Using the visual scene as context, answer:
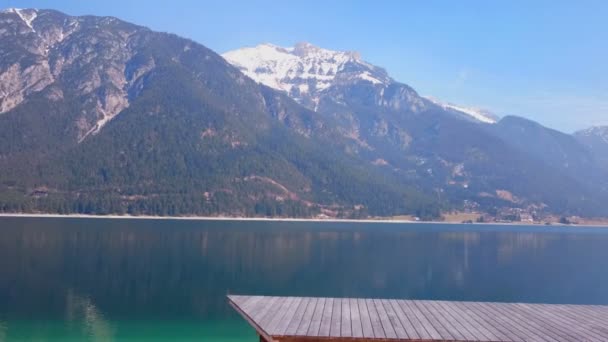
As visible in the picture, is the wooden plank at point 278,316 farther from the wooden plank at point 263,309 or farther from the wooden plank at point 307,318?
the wooden plank at point 307,318

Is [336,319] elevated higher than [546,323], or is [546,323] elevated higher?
[336,319]

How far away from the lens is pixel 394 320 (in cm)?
1697

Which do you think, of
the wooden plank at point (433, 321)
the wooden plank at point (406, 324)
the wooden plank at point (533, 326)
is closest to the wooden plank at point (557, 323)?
the wooden plank at point (533, 326)

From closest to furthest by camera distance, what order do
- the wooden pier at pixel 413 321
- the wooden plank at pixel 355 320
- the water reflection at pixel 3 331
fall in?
the wooden pier at pixel 413 321
the wooden plank at pixel 355 320
the water reflection at pixel 3 331

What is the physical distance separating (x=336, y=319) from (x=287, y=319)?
4.30 ft

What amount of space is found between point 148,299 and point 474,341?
3543 centimetres

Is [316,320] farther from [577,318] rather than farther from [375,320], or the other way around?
[577,318]

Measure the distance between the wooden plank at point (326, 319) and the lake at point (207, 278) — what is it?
16.2 m

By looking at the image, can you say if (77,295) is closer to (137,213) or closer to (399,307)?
(399,307)

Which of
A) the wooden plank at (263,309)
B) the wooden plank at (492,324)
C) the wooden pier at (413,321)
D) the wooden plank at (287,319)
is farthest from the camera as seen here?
the wooden plank at (263,309)

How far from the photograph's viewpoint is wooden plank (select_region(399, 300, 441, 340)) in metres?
15.4

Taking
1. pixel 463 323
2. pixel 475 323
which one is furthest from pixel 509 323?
pixel 463 323

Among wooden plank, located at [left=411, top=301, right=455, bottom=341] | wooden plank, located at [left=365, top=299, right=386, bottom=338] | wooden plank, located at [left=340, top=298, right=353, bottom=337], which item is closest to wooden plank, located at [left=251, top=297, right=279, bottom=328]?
wooden plank, located at [left=340, top=298, right=353, bottom=337]

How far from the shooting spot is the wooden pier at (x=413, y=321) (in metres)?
15.2
